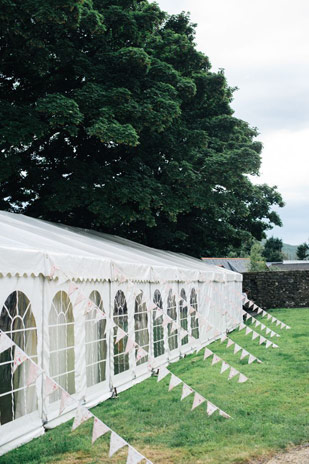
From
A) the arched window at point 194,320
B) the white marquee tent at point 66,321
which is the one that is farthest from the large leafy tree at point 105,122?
the white marquee tent at point 66,321

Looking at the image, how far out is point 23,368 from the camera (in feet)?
20.8

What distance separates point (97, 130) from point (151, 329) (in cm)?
546

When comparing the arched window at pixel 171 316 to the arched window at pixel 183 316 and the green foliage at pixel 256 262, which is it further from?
the green foliage at pixel 256 262

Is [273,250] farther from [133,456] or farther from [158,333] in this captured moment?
[133,456]

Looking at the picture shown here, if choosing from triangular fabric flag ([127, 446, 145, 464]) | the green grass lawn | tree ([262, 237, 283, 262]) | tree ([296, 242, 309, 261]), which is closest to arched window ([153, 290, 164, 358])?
the green grass lawn

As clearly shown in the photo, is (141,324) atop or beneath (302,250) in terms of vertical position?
beneath

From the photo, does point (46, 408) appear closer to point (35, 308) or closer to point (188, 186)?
point (35, 308)

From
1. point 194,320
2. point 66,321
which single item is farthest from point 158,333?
point 66,321

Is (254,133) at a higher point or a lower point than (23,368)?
higher

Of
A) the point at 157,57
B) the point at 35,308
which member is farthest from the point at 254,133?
the point at 35,308

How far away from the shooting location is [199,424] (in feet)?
22.1

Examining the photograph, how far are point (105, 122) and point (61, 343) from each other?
7.91 m

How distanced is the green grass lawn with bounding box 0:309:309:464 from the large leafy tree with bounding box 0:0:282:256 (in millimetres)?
6987

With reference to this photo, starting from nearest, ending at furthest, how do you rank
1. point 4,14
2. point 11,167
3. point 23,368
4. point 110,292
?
point 23,368 → point 110,292 → point 4,14 → point 11,167
